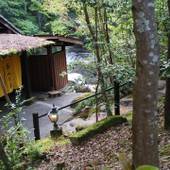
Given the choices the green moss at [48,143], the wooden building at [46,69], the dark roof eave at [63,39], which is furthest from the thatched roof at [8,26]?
the green moss at [48,143]

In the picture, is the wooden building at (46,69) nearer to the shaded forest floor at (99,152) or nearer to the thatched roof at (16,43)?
the thatched roof at (16,43)

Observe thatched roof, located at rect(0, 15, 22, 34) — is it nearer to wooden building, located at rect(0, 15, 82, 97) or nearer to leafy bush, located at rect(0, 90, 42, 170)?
wooden building, located at rect(0, 15, 82, 97)

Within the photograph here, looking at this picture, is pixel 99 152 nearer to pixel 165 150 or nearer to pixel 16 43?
pixel 165 150

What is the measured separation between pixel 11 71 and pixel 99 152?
34.3ft

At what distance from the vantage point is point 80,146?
25.6ft

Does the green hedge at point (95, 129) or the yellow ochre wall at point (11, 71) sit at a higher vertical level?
the yellow ochre wall at point (11, 71)

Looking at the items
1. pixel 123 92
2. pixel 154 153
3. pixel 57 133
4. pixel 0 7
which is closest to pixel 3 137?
pixel 57 133

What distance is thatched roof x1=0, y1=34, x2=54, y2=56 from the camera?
1352cm

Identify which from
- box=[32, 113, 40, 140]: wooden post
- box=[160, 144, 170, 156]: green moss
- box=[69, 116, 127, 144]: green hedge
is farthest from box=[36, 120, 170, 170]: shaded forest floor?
box=[32, 113, 40, 140]: wooden post

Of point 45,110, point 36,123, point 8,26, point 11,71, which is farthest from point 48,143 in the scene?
point 8,26

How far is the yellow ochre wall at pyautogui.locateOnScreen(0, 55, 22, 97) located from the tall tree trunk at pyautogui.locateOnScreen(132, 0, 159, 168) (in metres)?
12.5

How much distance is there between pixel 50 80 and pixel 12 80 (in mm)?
2355

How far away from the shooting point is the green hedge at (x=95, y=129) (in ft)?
26.2

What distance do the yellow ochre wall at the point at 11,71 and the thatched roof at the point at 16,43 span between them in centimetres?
100
